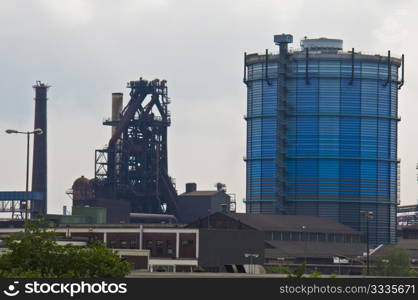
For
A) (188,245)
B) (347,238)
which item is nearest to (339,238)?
(347,238)

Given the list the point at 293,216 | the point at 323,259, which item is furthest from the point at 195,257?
the point at 293,216

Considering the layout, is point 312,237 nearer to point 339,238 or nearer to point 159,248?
point 339,238

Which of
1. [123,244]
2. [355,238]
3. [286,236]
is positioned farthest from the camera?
[355,238]

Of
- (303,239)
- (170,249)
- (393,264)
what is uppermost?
(303,239)

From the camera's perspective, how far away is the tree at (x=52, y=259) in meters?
57.9

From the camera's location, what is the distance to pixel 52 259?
58.3 meters

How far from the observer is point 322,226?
193 metres

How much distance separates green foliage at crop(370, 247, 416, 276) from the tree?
96.7 meters

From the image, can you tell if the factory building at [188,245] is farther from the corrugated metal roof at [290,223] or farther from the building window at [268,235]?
the building window at [268,235]

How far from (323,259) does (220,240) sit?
32.2 m

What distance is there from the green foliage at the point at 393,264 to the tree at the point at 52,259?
96668 mm

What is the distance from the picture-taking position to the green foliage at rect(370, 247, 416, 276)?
15438 cm

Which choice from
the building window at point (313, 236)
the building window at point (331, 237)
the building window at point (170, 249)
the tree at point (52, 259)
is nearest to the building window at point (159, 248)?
the building window at point (170, 249)

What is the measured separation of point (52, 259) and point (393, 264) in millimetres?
A: 103875
